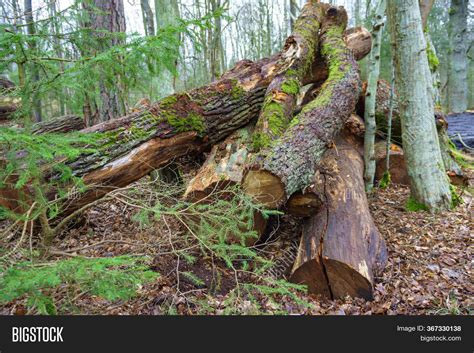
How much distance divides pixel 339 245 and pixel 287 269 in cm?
67

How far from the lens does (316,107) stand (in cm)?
412

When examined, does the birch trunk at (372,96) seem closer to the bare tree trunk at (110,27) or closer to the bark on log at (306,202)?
the bark on log at (306,202)

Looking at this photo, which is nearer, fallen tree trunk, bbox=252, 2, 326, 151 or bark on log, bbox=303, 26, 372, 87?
fallen tree trunk, bbox=252, 2, 326, 151

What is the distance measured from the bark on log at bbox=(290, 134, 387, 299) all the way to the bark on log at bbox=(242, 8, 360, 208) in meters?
0.51

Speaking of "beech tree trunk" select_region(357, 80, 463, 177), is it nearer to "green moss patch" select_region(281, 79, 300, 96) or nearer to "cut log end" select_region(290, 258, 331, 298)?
"green moss patch" select_region(281, 79, 300, 96)

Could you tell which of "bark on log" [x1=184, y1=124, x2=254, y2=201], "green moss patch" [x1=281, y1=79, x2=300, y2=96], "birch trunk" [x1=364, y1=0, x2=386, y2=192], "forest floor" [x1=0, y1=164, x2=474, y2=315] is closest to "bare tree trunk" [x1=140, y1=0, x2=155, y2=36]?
"green moss patch" [x1=281, y1=79, x2=300, y2=96]

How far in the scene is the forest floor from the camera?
2.92 meters

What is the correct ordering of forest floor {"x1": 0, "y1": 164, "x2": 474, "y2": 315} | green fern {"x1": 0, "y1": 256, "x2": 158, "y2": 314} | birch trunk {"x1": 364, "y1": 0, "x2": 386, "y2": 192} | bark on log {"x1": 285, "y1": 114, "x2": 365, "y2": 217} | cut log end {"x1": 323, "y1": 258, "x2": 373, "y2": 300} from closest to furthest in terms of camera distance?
green fern {"x1": 0, "y1": 256, "x2": 158, "y2": 314}, forest floor {"x1": 0, "y1": 164, "x2": 474, "y2": 315}, cut log end {"x1": 323, "y1": 258, "x2": 373, "y2": 300}, bark on log {"x1": 285, "y1": 114, "x2": 365, "y2": 217}, birch trunk {"x1": 364, "y1": 0, "x2": 386, "y2": 192}

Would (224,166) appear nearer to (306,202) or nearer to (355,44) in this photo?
(306,202)

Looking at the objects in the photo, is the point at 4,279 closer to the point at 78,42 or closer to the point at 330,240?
the point at 78,42

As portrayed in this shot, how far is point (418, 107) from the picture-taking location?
4.49 m

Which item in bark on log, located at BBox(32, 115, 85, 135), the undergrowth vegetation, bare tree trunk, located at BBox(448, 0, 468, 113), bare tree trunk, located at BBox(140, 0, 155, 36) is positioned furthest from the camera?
bare tree trunk, located at BBox(448, 0, 468, 113)

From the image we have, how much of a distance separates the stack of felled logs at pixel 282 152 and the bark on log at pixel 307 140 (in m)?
0.01

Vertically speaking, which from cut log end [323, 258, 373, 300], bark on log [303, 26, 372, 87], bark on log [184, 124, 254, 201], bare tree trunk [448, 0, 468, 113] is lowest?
cut log end [323, 258, 373, 300]
